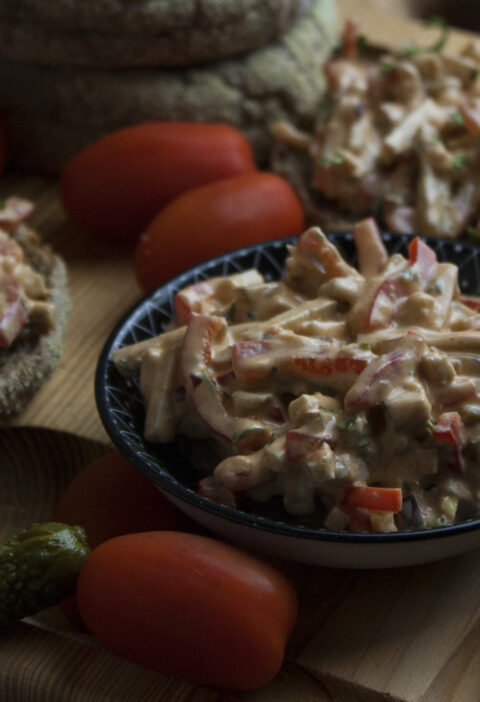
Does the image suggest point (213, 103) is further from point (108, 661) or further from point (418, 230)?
point (108, 661)

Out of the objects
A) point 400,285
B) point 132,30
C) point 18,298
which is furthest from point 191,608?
point 132,30

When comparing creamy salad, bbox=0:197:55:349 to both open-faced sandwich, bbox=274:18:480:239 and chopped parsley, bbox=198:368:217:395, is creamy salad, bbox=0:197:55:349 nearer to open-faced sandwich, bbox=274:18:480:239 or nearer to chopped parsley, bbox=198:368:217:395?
chopped parsley, bbox=198:368:217:395

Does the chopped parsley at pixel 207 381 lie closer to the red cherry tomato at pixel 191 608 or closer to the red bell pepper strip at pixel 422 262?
the red cherry tomato at pixel 191 608

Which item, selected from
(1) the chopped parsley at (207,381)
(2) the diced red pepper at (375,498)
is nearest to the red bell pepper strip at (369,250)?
(1) the chopped parsley at (207,381)

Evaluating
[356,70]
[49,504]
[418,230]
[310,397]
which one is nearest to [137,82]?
[356,70]

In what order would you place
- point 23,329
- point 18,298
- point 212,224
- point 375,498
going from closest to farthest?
point 375,498, point 18,298, point 23,329, point 212,224

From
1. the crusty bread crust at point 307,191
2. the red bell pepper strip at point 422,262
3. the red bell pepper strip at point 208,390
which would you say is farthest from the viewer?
the crusty bread crust at point 307,191

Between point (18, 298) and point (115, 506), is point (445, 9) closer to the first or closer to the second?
point (18, 298)
